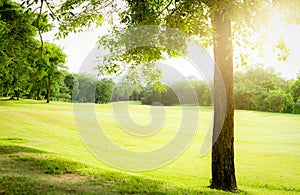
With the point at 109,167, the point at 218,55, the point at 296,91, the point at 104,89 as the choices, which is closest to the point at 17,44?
the point at 104,89

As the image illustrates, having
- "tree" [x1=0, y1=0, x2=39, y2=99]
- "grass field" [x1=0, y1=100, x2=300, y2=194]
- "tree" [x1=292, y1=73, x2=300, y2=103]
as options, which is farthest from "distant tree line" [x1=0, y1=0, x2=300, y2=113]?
"grass field" [x1=0, y1=100, x2=300, y2=194]

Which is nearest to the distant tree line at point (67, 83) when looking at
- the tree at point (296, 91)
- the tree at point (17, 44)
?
the tree at point (17, 44)

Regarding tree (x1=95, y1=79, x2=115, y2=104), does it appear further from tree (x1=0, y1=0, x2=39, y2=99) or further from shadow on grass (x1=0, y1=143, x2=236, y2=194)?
shadow on grass (x1=0, y1=143, x2=236, y2=194)

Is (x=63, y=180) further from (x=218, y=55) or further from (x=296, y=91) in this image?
(x=296, y=91)

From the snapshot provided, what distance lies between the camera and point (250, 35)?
8836 millimetres

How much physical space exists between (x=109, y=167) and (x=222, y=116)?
5.49 meters

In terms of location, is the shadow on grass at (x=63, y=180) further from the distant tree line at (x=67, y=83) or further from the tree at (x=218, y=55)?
the distant tree line at (x=67, y=83)

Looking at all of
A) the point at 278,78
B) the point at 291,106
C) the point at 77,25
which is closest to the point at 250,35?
the point at 77,25

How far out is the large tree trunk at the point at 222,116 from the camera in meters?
9.89

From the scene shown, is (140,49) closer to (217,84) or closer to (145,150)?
(217,84)

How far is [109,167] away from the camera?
42.4ft

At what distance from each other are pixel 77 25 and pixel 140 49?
270 centimetres

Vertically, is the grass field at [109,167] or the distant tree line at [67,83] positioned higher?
the distant tree line at [67,83]

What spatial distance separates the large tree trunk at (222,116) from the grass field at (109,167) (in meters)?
0.73
